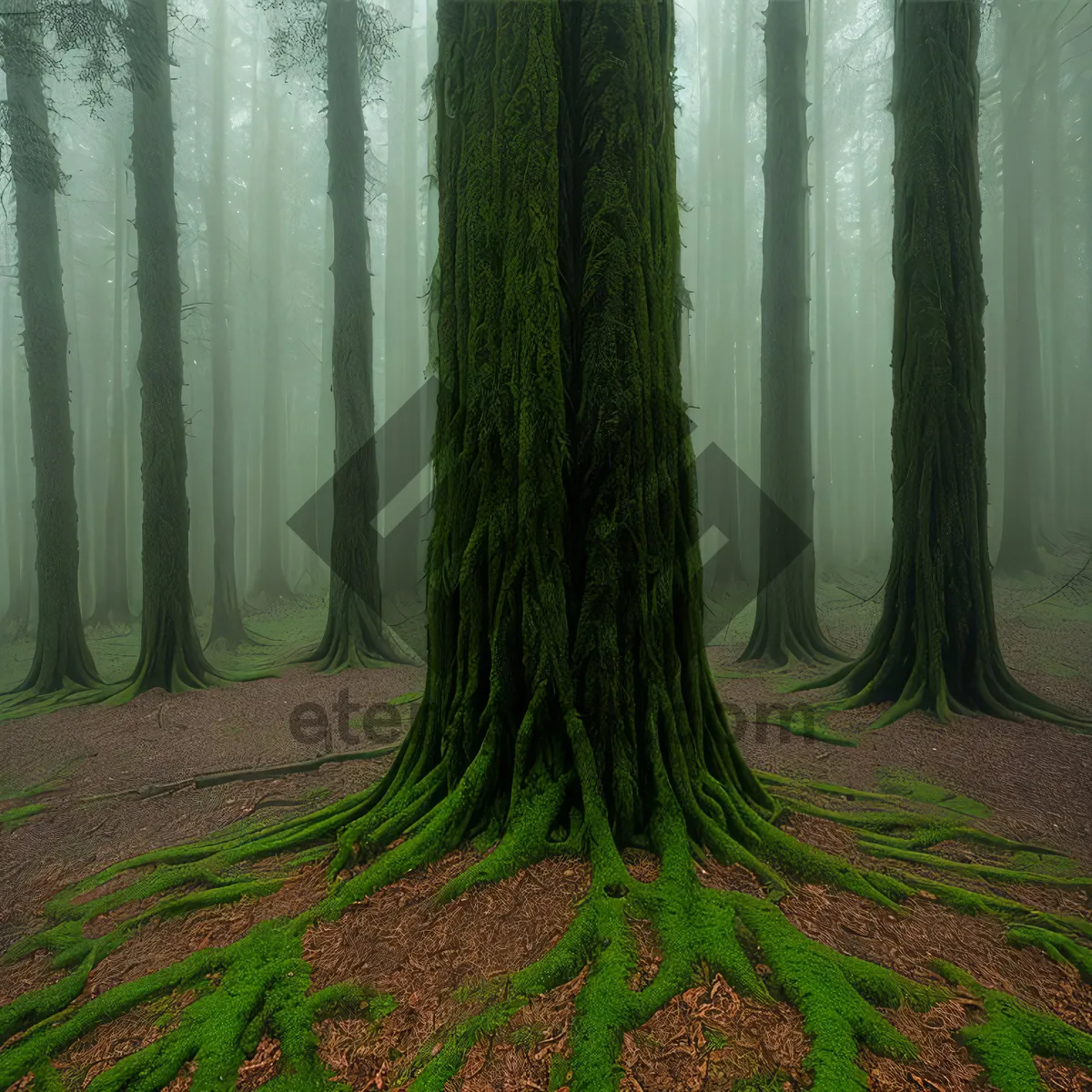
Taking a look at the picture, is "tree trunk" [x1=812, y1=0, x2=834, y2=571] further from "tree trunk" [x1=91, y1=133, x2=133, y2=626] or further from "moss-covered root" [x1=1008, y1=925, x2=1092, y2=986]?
"tree trunk" [x1=91, y1=133, x2=133, y2=626]

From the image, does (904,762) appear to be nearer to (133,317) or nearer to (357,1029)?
(357,1029)

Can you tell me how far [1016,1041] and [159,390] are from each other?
8955 mm

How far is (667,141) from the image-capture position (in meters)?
2.66

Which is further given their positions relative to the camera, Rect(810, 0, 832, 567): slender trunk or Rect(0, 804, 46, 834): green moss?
Rect(810, 0, 832, 567): slender trunk

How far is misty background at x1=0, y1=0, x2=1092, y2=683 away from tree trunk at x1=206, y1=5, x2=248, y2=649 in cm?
19

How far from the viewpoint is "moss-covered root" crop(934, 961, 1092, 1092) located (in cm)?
148

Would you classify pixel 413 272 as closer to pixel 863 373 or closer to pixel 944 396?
pixel 944 396

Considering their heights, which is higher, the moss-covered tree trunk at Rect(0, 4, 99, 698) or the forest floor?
the moss-covered tree trunk at Rect(0, 4, 99, 698)

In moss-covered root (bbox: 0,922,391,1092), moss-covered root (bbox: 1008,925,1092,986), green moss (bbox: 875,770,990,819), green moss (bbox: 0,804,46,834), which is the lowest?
green moss (bbox: 0,804,46,834)

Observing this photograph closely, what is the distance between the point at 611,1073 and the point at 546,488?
1.77 meters

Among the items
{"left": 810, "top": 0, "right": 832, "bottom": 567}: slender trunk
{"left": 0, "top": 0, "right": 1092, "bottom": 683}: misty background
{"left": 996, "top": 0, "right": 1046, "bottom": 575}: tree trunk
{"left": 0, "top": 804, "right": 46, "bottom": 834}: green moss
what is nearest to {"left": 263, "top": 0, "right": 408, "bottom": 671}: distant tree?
{"left": 0, "top": 0, "right": 1092, "bottom": 683}: misty background

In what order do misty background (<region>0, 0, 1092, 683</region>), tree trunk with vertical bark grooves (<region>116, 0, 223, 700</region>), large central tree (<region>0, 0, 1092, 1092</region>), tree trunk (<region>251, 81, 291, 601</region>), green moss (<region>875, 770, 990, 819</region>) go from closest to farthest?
large central tree (<region>0, 0, 1092, 1092</region>)
green moss (<region>875, 770, 990, 819</region>)
tree trunk with vertical bark grooves (<region>116, 0, 223, 700</region>)
misty background (<region>0, 0, 1092, 683</region>)
tree trunk (<region>251, 81, 291, 601</region>)

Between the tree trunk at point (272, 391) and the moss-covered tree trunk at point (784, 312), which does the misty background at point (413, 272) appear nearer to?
the tree trunk at point (272, 391)

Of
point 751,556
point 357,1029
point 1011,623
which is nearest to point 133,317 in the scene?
point 751,556
